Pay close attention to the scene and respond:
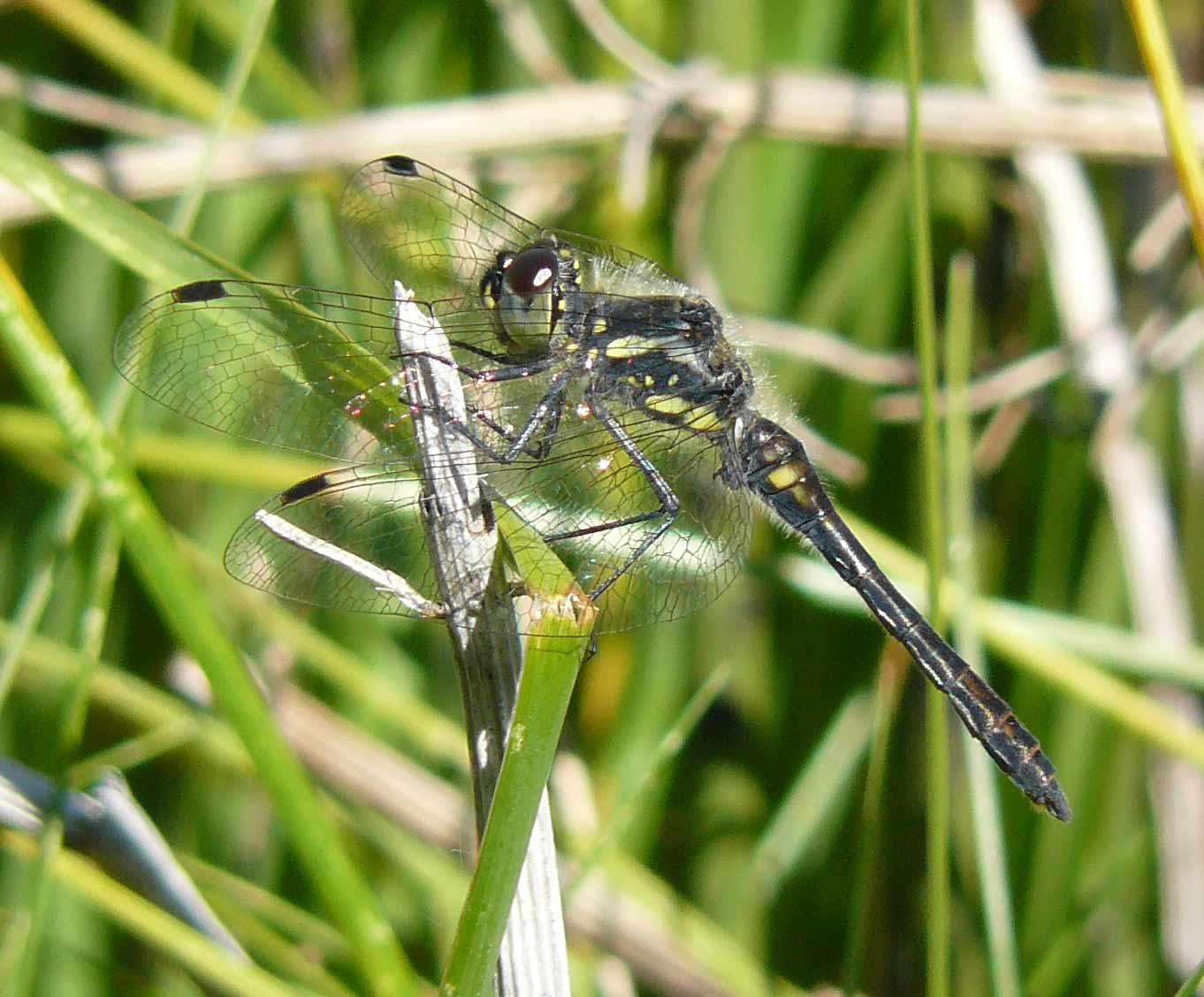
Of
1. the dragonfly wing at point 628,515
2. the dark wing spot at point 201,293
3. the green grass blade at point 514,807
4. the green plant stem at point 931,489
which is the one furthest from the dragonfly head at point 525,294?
the green grass blade at point 514,807

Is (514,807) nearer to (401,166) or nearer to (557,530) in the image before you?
(557,530)

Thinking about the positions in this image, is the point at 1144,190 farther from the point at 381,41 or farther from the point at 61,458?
the point at 61,458

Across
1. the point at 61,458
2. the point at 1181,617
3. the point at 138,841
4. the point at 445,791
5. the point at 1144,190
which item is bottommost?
the point at 445,791

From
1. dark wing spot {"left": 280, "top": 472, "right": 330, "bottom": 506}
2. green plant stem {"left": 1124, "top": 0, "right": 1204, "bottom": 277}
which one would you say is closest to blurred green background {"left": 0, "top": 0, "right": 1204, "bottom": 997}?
dark wing spot {"left": 280, "top": 472, "right": 330, "bottom": 506}

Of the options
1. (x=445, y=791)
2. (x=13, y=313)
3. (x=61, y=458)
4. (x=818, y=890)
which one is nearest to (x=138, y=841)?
(x=13, y=313)

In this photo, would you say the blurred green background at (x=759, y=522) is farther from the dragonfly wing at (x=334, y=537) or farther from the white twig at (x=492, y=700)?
the white twig at (x=492, y=700)

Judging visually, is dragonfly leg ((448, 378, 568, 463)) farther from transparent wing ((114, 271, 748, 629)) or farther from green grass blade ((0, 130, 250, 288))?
green grass blade ((0, 130, 250, 288))
